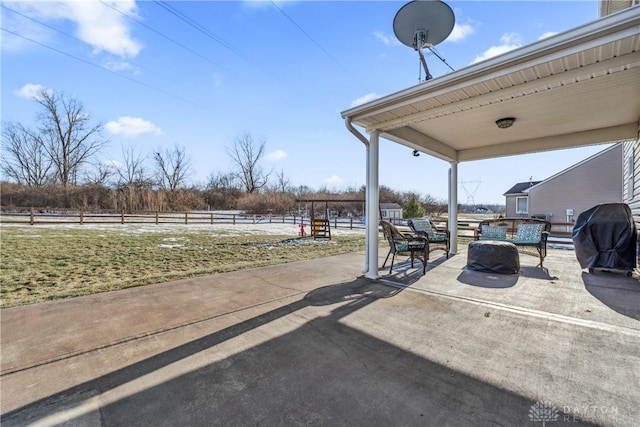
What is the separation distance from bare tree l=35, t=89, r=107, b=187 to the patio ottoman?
34039 mm

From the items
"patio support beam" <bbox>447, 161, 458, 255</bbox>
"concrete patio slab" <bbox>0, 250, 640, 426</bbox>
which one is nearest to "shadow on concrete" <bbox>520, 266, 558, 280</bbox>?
"concrete patio slab" <bbox>0, 250, 640, 426</bbox>

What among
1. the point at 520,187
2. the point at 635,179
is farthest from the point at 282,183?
the point at 635,179

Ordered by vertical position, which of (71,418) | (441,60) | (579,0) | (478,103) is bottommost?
(71,418)

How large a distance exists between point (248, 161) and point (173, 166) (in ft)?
28.1

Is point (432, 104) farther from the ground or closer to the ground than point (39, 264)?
farther from the ground

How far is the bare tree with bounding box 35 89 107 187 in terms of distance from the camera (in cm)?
2648

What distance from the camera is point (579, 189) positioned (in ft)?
46.7

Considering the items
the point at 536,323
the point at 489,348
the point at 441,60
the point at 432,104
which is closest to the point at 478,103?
the point at 432,104

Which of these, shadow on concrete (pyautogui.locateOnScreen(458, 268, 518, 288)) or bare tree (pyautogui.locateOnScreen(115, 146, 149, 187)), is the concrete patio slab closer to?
shadow on concrete (pyautogui.locateOnScreen(458, 268, 518, 288))

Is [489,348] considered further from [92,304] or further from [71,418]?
[92,304]

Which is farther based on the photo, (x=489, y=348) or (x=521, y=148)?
(x=521, y=148)

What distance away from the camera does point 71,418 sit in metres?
1.47

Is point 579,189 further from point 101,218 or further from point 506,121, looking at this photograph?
point 101,218

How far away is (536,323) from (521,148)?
4707 millimetres
